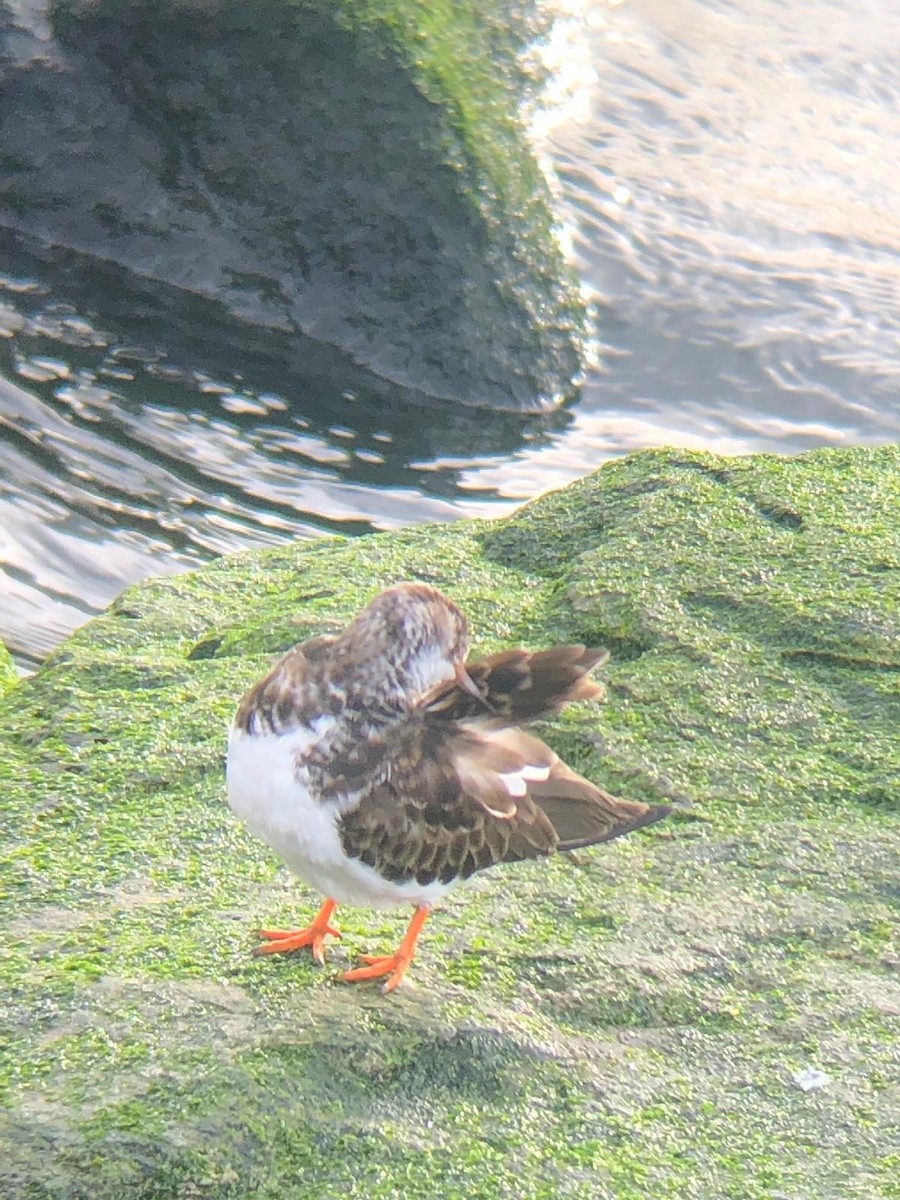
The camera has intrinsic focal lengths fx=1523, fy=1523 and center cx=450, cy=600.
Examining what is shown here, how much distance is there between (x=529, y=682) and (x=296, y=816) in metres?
0.62

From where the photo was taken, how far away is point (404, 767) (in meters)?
3.43

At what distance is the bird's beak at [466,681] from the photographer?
3504 mm

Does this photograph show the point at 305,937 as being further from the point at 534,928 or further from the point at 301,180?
the point at 301,180

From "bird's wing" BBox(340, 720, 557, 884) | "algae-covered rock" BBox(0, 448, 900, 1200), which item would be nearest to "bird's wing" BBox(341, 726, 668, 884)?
"bird's wing" BBox(340, 720, 557, 884)

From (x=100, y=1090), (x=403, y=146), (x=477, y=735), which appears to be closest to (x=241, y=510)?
(x=403, y=146)

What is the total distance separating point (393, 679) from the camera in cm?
351

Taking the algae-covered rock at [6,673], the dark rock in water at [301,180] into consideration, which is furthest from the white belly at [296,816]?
the dark rock in water at [301,180]

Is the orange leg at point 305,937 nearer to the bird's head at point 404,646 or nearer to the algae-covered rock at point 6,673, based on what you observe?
the bird's head at point 404,646

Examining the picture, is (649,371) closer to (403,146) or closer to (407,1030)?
(403,146)

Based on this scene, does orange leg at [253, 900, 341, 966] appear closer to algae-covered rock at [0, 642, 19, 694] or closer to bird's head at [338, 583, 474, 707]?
bird's head at [338, 583, 474, 707]

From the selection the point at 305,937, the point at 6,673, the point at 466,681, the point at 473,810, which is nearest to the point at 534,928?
the point at 473,810

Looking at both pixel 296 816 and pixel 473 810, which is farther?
pixel 473 810

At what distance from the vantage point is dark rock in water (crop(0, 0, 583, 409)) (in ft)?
28.4

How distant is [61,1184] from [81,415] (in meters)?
5.54
